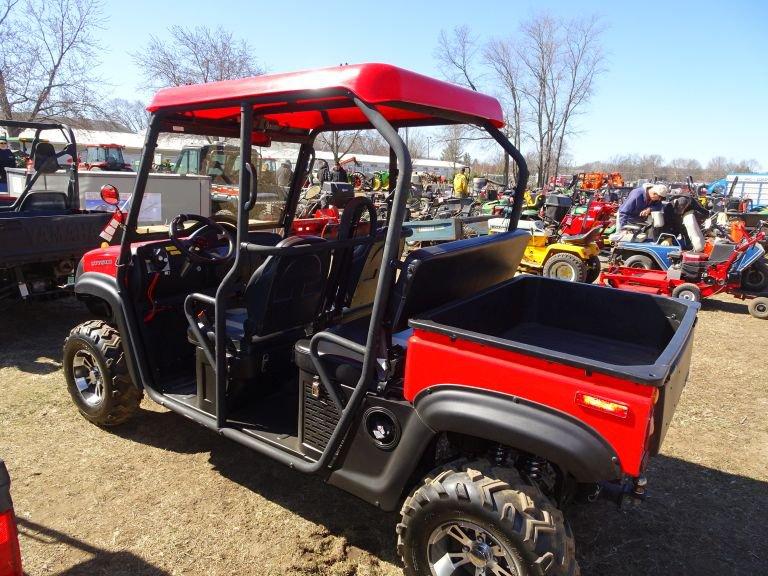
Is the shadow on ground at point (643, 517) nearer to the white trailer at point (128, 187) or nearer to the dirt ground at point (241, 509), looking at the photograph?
the dirt ground at point (241, 509)

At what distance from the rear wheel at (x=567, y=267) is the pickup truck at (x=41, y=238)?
22.0ft

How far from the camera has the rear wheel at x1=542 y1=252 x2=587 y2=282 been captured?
29.4ft

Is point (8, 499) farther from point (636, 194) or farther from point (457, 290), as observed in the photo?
point (636, 194)

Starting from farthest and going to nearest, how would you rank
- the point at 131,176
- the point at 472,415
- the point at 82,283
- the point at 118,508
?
the point at 131,176 → the point at 82,283 → the point at 118,508 → the point at 472,415

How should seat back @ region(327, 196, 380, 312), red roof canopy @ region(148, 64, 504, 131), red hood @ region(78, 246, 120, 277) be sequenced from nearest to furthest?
1. red roof canopy @ region(148, 64, 504, 131)
2. seat back @ region(327, 196, 380, 312)
3. red hood @ region(78, 246, 120, 277)

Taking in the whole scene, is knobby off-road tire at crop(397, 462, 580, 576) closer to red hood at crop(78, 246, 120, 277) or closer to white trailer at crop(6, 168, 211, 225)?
red hood at crop(78, 246, 120, 277)

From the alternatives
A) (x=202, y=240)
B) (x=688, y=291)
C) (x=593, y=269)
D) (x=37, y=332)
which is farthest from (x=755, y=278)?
(x=37, y=332)

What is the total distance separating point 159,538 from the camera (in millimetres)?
2744

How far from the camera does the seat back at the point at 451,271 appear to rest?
2.34 meters

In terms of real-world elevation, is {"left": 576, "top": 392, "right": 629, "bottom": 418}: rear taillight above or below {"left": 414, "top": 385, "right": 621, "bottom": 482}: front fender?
above

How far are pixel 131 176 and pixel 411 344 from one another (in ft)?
25.0

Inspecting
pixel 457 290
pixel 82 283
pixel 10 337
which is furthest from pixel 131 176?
pixel 457 290

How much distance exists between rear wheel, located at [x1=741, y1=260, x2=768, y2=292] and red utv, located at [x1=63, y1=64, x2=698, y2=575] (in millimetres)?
6590

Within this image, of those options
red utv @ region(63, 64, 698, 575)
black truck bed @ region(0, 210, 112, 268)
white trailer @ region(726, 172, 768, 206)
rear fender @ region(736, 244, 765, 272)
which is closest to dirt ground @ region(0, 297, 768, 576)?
red utv @ region(63, 64, 698, 575)
